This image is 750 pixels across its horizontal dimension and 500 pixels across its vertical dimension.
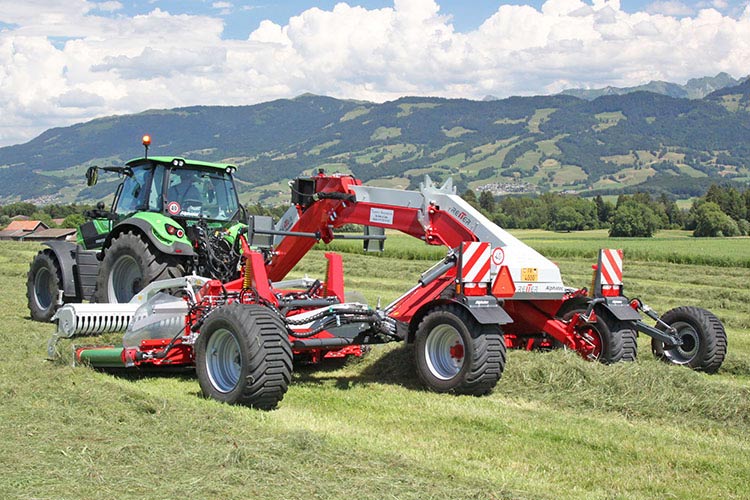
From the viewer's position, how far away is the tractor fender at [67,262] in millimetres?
13055

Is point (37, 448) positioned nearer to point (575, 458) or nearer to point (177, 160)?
point (575, 458)

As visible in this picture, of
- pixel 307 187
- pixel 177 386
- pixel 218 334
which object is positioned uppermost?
pixel 307 187

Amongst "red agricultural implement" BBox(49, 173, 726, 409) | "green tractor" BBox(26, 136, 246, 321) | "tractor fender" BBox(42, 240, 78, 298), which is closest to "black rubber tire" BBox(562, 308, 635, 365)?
"red agricultural implement" BBox(49, 173, 726, 409)

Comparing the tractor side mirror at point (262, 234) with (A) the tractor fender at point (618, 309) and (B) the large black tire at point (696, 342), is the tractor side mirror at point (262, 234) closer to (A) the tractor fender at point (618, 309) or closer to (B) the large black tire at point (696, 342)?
(A) the tractor fender at point (618, 309)

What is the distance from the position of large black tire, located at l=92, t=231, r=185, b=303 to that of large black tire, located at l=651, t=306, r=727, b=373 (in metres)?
6.21

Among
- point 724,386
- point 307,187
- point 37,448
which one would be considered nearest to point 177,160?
point 307,187

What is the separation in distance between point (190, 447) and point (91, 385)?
2537mm

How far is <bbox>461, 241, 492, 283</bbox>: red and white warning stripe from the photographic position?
8492 millimetres

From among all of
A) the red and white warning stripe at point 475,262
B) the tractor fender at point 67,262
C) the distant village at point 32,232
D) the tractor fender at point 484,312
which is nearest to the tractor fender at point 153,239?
the tractor fender at point 67,262

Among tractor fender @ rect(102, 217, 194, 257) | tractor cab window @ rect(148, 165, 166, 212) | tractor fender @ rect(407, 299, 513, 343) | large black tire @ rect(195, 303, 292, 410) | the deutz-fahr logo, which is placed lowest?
large black tire @ rect(195, 303, 292, 410)

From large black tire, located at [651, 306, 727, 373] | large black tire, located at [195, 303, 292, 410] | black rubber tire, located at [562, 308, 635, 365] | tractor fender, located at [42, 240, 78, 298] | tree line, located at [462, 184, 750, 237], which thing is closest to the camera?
large black tire, located at [195, 303, 292, 410]

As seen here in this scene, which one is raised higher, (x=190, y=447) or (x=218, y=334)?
(x=218, y=334)

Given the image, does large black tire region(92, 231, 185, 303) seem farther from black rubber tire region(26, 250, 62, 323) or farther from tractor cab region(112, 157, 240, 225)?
black rubber tire region(26, 250, 62, 323)

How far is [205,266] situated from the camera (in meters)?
11.5
